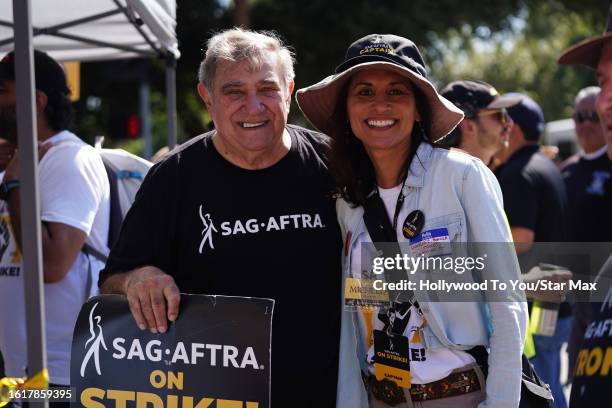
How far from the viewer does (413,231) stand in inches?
96.7

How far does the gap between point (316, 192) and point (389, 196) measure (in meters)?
0.30

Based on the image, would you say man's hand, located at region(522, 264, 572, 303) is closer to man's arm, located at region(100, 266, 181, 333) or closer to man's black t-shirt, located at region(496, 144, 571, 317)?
man's black t-shirt, located at region(496, 144, 571, 317)

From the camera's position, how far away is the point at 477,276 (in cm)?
240

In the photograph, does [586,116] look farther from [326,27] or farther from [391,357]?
[326,27]

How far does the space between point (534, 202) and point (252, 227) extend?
2.37m

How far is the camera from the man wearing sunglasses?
151 inches

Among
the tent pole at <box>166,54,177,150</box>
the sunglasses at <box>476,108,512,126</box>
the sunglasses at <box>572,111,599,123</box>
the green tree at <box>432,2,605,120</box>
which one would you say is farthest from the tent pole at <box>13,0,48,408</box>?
the green tree at <box>432,2,605,120</box>

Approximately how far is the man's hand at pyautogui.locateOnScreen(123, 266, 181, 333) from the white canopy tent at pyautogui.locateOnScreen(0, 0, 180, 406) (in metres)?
0.32

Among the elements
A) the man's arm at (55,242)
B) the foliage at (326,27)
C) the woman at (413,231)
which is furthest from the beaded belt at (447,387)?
the foliage at (326,27)

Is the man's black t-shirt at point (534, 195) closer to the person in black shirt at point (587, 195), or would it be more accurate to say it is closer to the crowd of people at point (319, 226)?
the person in black shirt at point (587, 195)

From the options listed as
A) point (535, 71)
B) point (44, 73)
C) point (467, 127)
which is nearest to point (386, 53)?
point (467, 127)

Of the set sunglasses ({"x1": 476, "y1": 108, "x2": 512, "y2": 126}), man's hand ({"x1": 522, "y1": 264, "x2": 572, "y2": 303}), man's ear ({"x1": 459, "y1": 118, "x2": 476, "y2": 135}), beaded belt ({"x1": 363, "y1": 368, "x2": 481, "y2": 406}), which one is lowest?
beaded belt ({"x1": 363, "y1": 368, "x2": 481, "y2": 406})

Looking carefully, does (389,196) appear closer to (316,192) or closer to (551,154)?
(316,192)

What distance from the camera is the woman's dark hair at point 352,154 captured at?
2.64 meters
